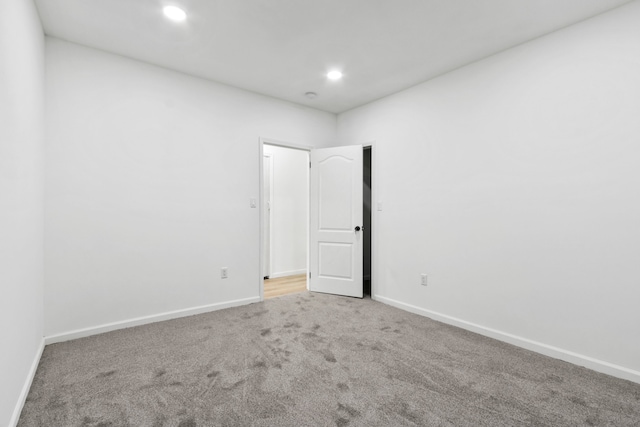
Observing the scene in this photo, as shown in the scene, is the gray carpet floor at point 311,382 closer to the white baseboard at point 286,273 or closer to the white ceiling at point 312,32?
the white baseboard at point 286,273

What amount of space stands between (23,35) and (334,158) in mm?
3127

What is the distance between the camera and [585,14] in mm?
2234

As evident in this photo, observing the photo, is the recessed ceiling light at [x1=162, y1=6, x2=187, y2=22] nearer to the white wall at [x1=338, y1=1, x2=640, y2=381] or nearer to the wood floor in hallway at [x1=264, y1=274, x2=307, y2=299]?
the white wall at [x1=338, y1=1, x2=640, y2=381]

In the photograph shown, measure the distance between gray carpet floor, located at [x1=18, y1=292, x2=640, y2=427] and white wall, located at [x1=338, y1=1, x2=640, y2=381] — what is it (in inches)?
12.4

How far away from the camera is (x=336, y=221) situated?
421 cm

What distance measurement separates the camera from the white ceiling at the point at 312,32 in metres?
2.18

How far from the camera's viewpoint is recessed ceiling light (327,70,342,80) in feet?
10.6

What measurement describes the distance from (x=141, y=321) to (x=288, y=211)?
297 centimetres

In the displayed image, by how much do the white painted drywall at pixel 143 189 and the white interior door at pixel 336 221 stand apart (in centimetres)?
91

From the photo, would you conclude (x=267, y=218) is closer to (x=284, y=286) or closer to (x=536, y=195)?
(x=284, y=286)

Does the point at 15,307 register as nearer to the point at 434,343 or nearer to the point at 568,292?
the point at 434,343

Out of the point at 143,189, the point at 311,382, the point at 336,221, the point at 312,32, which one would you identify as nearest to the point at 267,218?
the point at 336,221

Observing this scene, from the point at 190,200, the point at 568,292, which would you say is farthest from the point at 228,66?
the point at 568,292

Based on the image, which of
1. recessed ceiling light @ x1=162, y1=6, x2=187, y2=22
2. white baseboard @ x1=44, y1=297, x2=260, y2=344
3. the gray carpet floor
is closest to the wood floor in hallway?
white baseboard @ x1=44, y1=297, x2=260, y2=344
